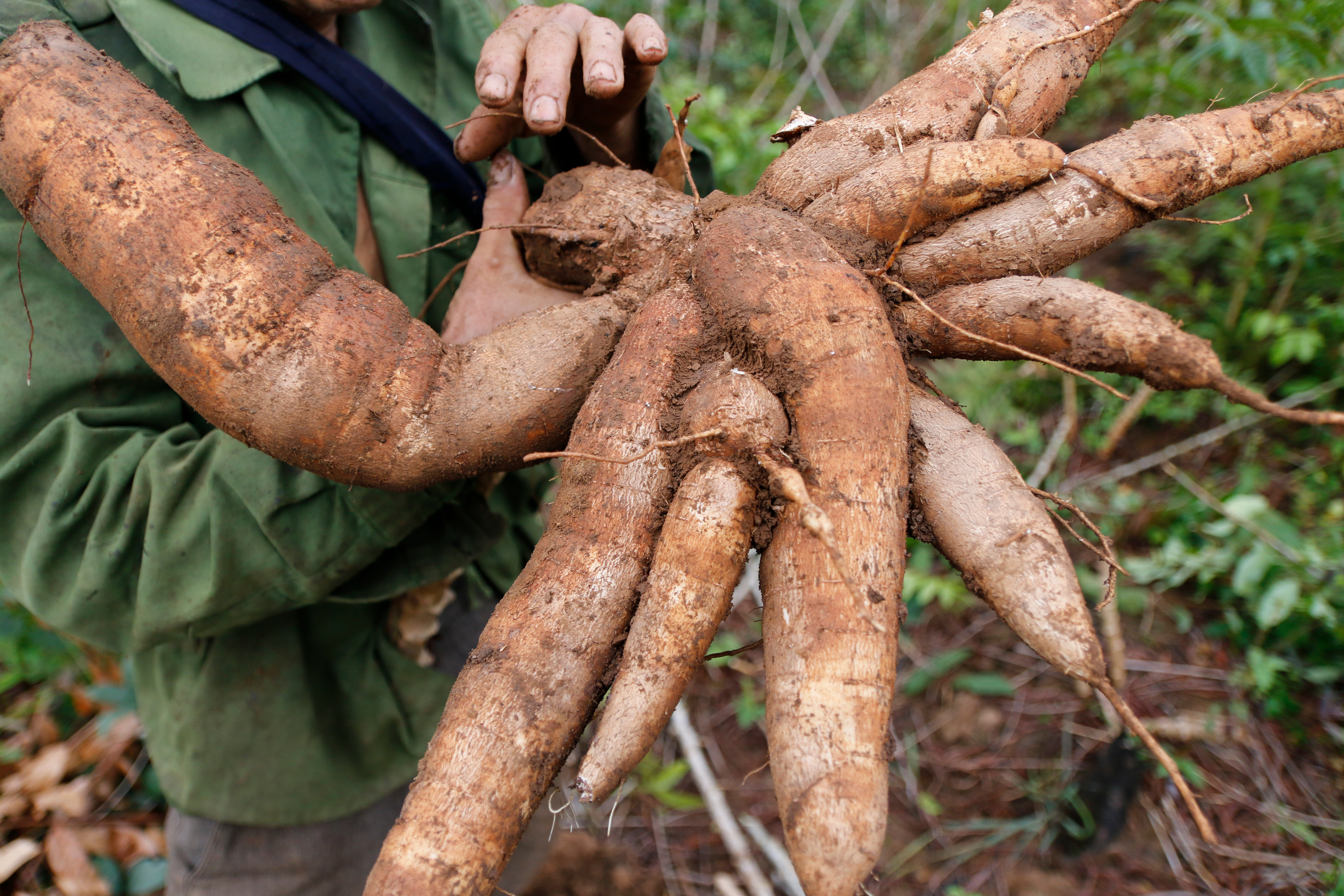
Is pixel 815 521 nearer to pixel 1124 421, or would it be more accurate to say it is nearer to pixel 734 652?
pixel 734 652

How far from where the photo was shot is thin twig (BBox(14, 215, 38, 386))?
4.03 feet

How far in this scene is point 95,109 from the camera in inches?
44.8

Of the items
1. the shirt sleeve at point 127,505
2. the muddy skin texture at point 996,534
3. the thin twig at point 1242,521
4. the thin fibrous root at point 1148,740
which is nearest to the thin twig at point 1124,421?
the thin twig at point 1242,521

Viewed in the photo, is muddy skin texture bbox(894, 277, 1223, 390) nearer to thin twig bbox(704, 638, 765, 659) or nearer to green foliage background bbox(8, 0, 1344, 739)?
thin twig bbox(704, 638, 765, 659)

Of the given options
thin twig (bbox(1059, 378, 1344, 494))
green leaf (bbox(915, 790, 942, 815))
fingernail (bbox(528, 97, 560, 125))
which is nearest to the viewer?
fingernail (bbox(528, 97, 560, 125))

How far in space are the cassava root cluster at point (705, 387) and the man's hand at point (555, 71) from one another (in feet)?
1.08

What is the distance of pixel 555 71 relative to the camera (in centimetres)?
133

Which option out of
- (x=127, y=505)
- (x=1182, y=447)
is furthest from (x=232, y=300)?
(x=1182, y=447)

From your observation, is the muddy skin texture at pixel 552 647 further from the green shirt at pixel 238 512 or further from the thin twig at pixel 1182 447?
the thin twig at pixel 1182 447

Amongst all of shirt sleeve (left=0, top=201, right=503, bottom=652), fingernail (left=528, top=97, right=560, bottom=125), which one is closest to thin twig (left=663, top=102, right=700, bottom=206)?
fingernail (left=528, top=97, right=560, bottom=125)

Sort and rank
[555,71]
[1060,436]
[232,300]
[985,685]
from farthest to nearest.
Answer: [1060,436], [985,685], [555,71], [232,300]

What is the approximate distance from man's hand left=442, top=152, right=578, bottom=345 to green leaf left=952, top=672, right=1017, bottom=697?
1958 millimetres

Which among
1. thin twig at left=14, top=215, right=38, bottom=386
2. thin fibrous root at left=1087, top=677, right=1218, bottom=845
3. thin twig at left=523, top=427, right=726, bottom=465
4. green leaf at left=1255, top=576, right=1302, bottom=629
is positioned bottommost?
green leaf at left=1255, top=576, right=1302, bottom=629

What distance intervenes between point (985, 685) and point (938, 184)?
1.88m
